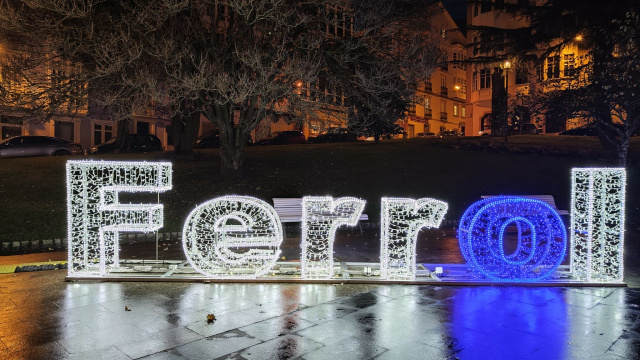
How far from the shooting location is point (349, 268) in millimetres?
8586

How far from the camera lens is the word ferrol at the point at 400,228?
7391 mm

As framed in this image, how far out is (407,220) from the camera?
7602mm

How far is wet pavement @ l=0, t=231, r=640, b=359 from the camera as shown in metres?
4.91

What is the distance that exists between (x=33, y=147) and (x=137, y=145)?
5.90 m

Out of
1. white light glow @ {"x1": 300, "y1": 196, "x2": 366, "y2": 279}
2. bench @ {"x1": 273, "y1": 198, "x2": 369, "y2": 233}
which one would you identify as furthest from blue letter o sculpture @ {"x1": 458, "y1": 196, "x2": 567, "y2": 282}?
bench @ {"x1": 273, "y1": 198, "x2": 369, "y2": 233}

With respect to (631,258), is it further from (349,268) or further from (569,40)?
(569,40)

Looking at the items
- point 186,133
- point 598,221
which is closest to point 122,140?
point 186,133

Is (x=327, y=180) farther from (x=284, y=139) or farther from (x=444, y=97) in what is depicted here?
(x=444, y=97)

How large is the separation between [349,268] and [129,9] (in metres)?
10.9

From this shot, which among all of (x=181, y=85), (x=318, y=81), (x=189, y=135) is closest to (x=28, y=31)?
(x=181, y=85)

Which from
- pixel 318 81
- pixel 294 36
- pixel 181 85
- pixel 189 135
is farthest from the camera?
pixel 189 135

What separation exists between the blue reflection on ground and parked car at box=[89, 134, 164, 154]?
27546 millimetres

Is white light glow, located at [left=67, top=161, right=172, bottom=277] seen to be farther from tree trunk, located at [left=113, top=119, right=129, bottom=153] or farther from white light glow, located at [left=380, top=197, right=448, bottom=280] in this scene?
tree trunk, located at [left=113, top=119, right=129, bottom=153]

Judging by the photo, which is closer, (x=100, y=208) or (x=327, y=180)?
(x=100, y=208)
